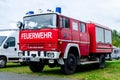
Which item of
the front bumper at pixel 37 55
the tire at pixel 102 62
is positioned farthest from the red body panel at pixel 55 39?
the tire at pixel 102 62

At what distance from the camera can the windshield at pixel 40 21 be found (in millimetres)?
14586

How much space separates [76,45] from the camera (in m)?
15.9

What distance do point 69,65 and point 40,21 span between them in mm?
2490

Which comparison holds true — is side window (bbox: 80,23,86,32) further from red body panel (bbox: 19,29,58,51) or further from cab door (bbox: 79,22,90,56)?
red body panel (bbox: 19,29,58,51)

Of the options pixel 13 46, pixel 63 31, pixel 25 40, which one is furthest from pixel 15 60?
pixel 63 31

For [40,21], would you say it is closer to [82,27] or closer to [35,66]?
[35,66]

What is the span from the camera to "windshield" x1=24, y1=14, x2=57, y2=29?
47.9ft

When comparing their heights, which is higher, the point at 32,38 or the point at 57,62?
the point at 32,38

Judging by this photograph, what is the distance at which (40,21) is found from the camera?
15.1 metres

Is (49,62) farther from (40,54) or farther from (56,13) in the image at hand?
(56,13)

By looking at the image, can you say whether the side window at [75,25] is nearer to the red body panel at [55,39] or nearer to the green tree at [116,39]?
the red body panel at [55,39]

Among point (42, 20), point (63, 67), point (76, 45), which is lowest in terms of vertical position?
point (63, 67)

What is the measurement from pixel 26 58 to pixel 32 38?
999 millimetres

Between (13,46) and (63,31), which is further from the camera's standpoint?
(13,46)
